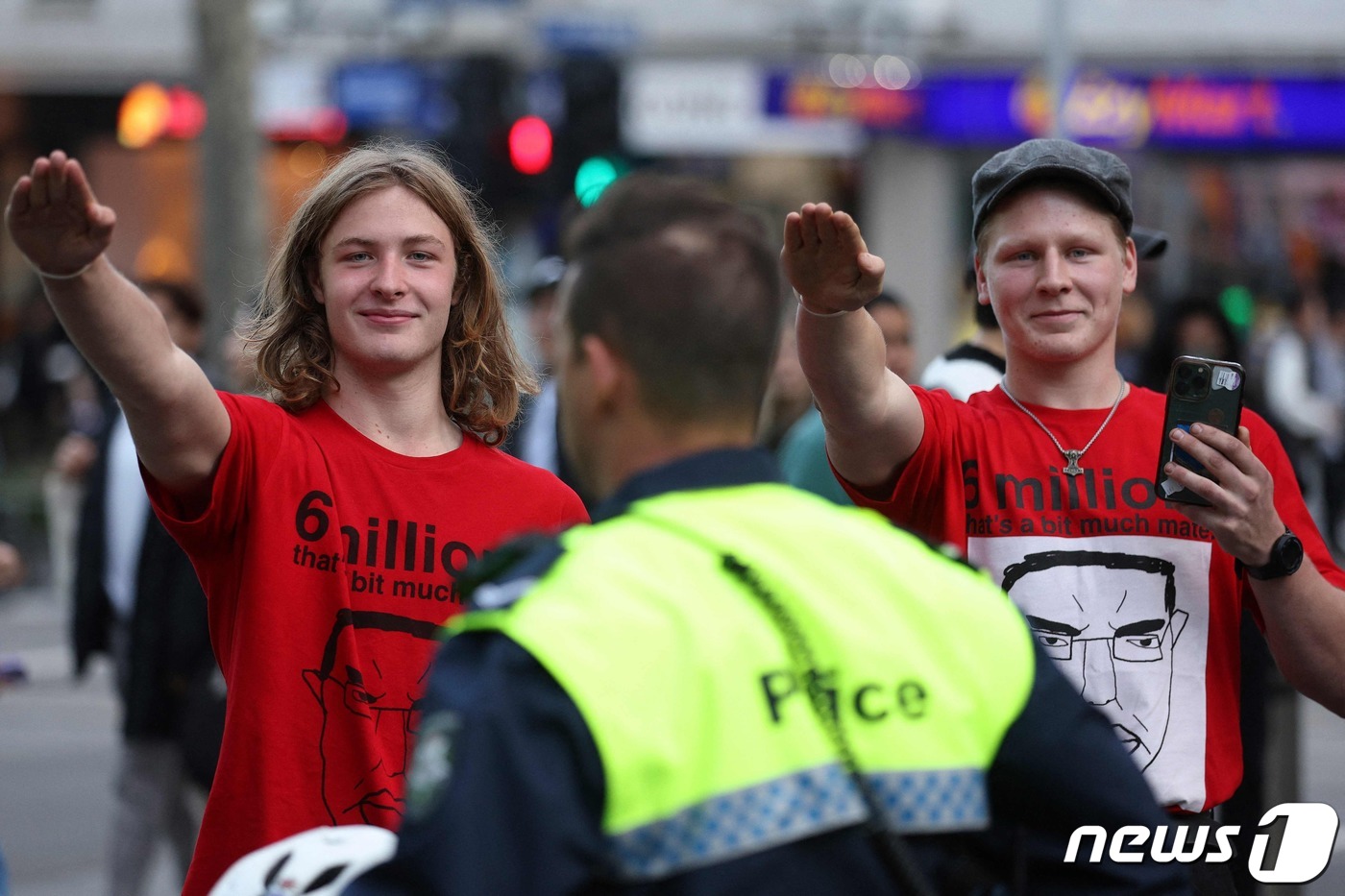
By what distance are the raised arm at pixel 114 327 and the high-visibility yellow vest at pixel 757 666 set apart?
1140mm

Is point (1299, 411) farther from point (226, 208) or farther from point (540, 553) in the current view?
point (540, 553)

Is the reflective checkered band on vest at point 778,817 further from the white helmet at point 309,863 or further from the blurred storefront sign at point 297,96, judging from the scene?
the blurred storefront sign at point 297,96

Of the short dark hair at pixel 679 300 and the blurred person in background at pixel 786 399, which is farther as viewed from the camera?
the blurred person in background at pixel 786 399

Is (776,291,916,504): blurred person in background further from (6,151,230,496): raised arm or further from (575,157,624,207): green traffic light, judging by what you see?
(575,157,624,207): green traffic light

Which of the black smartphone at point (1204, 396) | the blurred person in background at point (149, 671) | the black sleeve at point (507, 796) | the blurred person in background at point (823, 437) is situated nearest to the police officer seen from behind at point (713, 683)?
the black sleeve at point (507, 796)

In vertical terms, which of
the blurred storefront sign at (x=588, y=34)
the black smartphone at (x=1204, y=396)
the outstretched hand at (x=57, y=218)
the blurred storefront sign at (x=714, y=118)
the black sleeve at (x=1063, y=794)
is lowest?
the black sleeve at (x=1063, y=794)

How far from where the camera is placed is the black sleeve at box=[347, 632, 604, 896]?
168cm

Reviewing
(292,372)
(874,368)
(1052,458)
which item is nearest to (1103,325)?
(1052,458)

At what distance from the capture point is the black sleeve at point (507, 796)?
5.52ft

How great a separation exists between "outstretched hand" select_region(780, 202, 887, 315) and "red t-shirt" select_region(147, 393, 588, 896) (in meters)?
0.77

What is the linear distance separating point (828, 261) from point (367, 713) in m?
Answer: 1.08

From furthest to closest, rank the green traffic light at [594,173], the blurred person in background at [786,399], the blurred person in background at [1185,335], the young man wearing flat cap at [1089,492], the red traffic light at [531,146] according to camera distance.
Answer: the red traffic light at [531,146] → the green traffic light at [594,173] → the blurred person in background at [786,399] → the blurred person in background at [1185,335] → the young man wearing flat cap at [1089,492]

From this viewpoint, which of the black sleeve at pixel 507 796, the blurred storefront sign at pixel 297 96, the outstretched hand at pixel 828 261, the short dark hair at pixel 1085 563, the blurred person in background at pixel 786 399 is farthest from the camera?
the blurred storefront sign at pixel 297 96

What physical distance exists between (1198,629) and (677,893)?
61.6 inches
